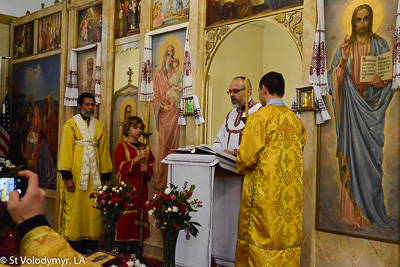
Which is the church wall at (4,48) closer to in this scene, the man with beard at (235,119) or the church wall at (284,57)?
the church wall at (284,57)

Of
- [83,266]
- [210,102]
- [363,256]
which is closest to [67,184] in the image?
[210,102]

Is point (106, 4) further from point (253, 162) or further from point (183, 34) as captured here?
point (253, 162)

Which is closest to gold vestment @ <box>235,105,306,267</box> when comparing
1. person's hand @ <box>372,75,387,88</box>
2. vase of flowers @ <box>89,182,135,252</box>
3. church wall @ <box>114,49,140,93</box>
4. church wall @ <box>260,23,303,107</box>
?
person's hand @ <box>372,75,387,88</box>

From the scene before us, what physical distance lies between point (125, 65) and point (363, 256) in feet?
17.3

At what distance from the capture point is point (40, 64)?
33.9 feet

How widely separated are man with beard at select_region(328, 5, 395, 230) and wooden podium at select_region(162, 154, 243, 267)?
1.20 meters

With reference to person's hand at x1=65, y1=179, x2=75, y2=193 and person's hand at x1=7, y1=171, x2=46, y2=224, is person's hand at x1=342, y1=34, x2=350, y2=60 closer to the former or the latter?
person's hand at x1=65, y1=179, x2=75, y2=193

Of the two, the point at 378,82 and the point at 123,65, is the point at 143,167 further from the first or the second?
the point at 378,82

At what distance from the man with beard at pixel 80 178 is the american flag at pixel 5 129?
4456 millimetres

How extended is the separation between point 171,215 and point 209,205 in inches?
15.7

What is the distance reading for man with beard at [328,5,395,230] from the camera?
4828 millimetres

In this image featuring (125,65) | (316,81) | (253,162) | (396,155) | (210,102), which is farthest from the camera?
(125,65)

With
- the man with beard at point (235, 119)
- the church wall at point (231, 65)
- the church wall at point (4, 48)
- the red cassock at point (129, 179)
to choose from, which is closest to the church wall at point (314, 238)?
the man with beard at point (235, 119)

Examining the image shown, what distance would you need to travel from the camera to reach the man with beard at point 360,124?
4828 millimetres
